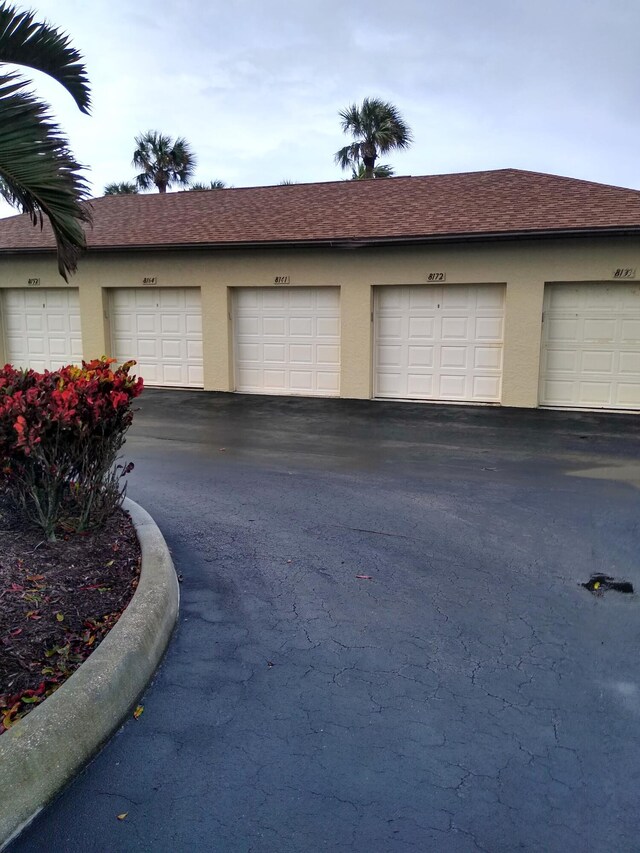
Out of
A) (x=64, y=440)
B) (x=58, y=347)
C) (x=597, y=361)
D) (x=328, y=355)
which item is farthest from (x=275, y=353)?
(x=64, y=440)

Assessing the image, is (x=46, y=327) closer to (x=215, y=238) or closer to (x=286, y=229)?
(x=215, y=238)

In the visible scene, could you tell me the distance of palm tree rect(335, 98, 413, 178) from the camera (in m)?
29.3

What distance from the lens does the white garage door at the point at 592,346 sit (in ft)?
41.3

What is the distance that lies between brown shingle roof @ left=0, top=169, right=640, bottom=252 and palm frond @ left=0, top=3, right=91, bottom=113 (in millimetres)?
7930

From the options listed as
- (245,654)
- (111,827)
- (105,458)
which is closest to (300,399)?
(105,458)

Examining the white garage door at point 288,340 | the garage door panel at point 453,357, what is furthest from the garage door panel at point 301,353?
the garage door panel at point 453,357

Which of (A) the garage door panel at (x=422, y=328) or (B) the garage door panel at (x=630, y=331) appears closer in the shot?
(B) the garage door panel at (x=630, y=331)

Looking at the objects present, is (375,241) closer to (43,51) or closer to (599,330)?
(599,330)

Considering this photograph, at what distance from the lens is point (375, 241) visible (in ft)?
43.0

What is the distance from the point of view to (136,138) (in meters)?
32.2

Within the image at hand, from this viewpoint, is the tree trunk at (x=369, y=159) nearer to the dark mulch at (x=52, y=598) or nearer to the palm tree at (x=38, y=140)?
the palm tree at (x=38, y=140)

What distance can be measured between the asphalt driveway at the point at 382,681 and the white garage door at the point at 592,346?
589 centimetres

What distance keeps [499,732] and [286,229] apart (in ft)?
41.7

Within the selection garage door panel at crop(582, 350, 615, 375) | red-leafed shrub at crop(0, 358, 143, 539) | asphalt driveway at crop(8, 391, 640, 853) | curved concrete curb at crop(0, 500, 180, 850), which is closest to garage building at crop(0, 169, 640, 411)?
garage door panel at crop(582, 350, 615, 375)
